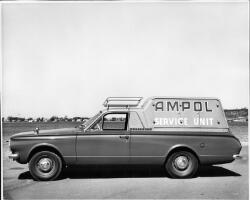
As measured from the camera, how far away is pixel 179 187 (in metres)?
7.32

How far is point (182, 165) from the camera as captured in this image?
8234 mm

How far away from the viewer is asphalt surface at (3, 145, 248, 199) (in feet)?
21.9

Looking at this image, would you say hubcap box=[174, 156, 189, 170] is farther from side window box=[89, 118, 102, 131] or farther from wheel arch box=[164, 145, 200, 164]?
side window box=[89, 118, 102, 131]

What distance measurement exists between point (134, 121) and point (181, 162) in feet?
4.95

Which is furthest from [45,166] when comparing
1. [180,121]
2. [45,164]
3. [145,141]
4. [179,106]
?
[179,106]

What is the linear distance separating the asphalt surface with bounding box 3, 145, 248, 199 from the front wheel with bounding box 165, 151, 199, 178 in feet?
0.60

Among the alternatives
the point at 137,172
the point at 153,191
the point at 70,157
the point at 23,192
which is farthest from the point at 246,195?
the point at 23,192

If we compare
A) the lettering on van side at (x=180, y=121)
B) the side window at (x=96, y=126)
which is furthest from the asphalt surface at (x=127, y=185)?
the lettering on van side at (x=180, y=121)

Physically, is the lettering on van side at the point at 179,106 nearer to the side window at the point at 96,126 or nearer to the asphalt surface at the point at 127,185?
the side window at the point at 96,126

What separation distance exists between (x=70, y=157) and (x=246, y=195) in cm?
394

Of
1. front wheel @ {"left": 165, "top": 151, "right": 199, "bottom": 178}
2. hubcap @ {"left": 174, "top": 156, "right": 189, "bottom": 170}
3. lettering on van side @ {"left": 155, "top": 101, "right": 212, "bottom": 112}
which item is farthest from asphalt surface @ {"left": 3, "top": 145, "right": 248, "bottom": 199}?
lettering on van side @ {"left": 155, "top": 101, "right": 212, "bottom": 112}

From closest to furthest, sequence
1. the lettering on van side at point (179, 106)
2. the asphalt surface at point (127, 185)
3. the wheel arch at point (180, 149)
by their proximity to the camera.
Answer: the asphalt surface at point (127, 185) → the wheel arch at point (180, 149) → the lettering on van side at point (179, 106)

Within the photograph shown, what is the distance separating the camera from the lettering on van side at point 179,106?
846 centimetres

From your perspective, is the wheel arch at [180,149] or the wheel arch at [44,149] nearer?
the wheel arch at [44,149]
